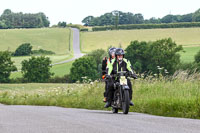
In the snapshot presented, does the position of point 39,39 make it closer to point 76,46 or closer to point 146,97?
point 76,46

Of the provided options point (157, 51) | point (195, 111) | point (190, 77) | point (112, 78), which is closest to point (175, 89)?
point (190, 77)

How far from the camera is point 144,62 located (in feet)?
353

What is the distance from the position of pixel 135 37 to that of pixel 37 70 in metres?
37.9

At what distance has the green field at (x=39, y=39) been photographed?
138025 millimetres

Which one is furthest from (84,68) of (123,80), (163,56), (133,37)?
(123,80)

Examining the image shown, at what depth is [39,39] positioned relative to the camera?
149250mm

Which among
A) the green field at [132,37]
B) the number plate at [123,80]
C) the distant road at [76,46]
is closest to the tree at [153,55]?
the green field at [132,37]

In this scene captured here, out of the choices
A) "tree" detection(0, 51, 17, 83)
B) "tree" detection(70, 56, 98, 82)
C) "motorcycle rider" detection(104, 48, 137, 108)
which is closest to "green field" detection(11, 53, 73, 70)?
"tree" detection(0, 51, 17, 83)

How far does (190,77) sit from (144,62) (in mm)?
91462

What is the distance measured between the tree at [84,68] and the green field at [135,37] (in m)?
17.0

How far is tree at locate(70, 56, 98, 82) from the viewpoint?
10450 cm

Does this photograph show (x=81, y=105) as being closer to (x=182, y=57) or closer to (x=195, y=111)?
(x=195, y=111)

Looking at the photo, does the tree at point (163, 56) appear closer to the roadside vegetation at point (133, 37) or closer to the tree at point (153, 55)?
the tree at point (153, 55)

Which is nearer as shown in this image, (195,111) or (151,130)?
(151,130)
